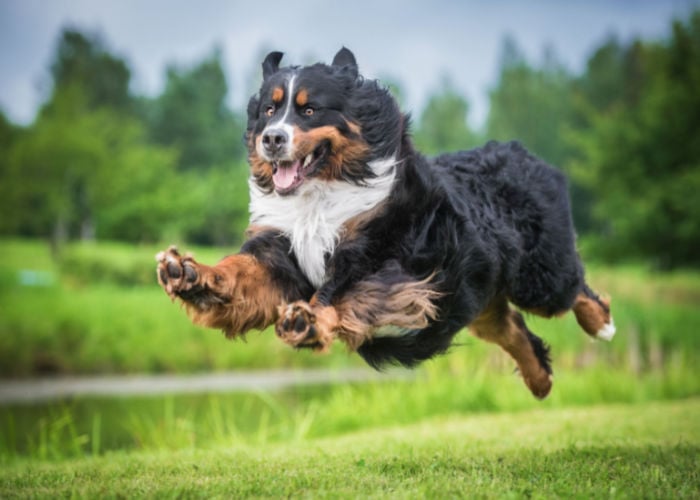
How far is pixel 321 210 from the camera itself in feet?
14.8

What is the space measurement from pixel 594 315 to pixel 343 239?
279 centimetres

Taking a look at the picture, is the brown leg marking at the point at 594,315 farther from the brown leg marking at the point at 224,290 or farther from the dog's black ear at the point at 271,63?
the dog's black ear at the point at 271,63

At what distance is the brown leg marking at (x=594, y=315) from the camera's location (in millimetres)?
6320

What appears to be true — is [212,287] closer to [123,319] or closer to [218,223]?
[123,319]

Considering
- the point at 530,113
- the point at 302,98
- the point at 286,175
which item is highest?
the point at 530,113

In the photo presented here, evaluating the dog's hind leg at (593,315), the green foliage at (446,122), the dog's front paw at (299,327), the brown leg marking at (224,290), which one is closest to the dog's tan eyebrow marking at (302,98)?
the brown leg marking at (224,290)

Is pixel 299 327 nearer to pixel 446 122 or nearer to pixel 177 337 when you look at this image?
A: pixel 177 337

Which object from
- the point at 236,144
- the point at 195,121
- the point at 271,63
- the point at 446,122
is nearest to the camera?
the point at 271,63

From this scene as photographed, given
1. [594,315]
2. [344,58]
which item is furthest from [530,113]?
[344,58]

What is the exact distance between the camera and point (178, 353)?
60.6 ft

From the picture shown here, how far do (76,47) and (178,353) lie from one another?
2541 centimetres

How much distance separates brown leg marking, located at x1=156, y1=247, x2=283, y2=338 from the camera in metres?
4.04

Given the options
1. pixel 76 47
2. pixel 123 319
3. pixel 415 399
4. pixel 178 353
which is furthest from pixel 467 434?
pixel 76 47

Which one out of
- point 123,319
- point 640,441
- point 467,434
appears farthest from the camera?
point 123,319
